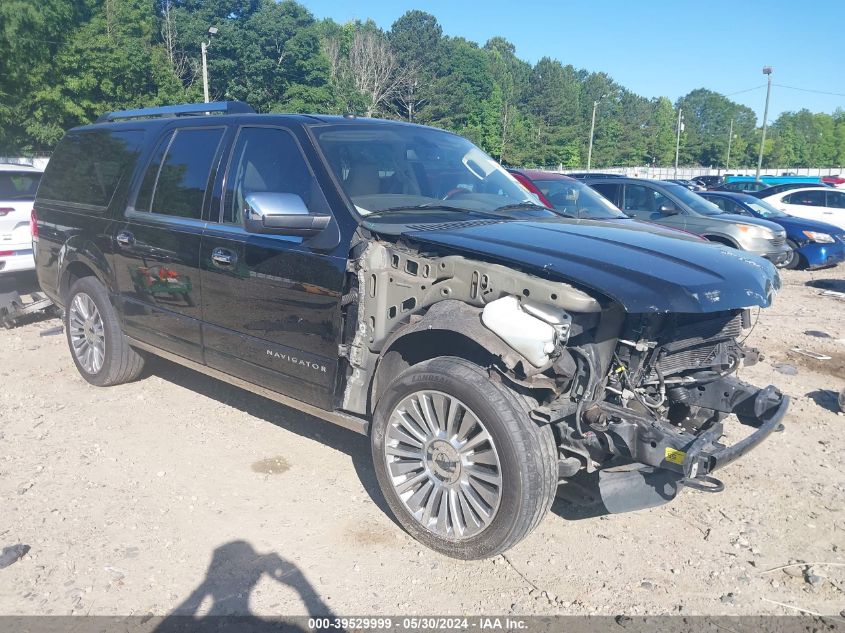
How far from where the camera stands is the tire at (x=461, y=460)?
3072 millimetres

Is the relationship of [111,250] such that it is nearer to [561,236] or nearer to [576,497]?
[561,236]

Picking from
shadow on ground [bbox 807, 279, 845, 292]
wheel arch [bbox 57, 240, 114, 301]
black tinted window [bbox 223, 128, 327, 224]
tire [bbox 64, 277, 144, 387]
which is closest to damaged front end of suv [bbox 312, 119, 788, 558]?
black tinted window [bbox 223, 128, 327, 224]

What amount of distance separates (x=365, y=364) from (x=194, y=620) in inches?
56.1

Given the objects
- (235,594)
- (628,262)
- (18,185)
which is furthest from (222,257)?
(18,185)

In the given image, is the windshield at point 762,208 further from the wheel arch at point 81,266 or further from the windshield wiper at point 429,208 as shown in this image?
the wheel arch at point 81,266

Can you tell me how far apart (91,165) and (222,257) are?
217 cm

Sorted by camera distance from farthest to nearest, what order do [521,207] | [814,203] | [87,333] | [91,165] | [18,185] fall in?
[814,203] < [18,185] < [87,333] < [91,165] < [521,207]

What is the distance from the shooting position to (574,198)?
31.3 feet

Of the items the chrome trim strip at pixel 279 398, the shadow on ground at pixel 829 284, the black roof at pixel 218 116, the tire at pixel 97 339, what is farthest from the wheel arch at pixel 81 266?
the shadow on ground at pixel 829 284

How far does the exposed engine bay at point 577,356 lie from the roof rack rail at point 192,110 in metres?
2.09

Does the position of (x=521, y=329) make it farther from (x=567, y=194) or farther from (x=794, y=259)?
(x=794, y=259)

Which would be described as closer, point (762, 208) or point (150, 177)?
point (150, 177)

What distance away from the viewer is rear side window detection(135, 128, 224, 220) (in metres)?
4.61

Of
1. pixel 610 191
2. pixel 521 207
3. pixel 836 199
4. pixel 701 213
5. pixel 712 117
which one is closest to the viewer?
pixel 521 207
